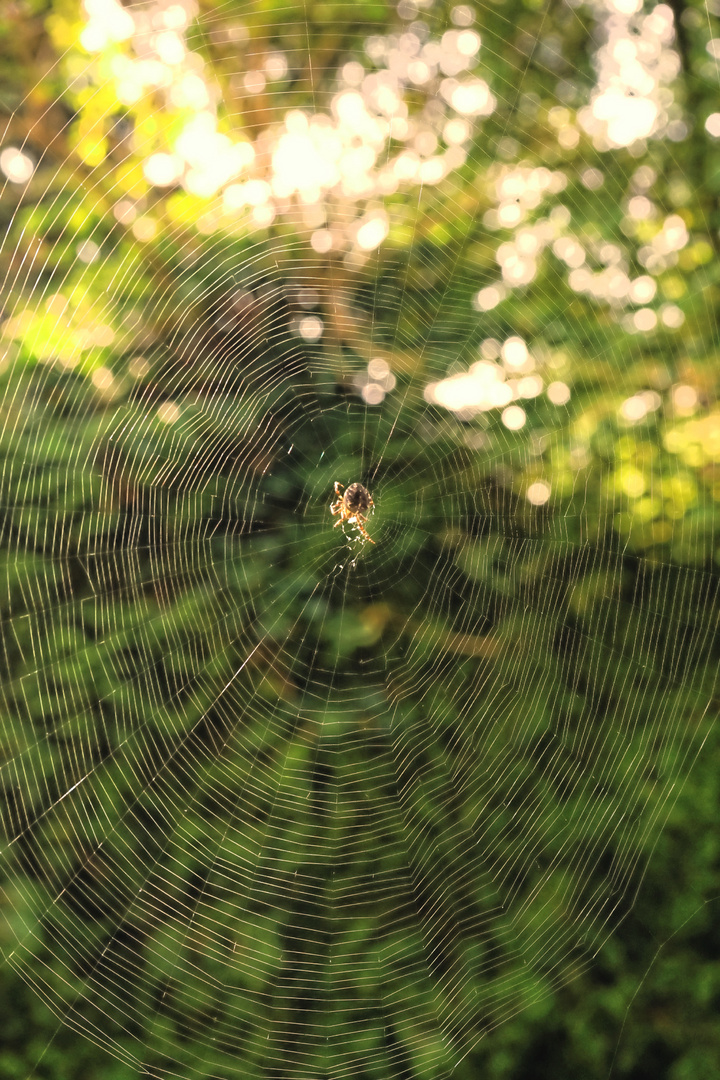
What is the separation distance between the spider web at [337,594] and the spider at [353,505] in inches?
9.5

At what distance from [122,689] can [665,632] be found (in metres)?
2.16

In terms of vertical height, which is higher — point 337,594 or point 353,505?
point 353,505

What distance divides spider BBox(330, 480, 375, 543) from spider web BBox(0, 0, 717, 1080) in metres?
0.24

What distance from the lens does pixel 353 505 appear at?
3.45 metres

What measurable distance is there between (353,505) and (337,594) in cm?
55

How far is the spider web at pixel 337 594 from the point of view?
244 cm

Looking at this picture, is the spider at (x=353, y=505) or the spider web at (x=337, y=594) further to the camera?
the spider at (x=353, y=505)

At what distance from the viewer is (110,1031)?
232cm

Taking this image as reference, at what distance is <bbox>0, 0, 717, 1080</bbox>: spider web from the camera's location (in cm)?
244

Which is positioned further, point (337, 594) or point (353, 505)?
point (353, 505)

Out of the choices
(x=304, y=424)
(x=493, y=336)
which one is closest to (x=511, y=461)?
(x=493, y=336)

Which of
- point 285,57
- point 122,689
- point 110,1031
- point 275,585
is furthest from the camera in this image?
point 275,585

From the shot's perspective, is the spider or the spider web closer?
the spider web

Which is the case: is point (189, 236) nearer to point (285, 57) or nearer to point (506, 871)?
point (285, 57)
